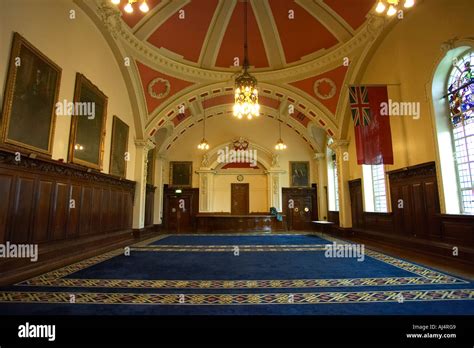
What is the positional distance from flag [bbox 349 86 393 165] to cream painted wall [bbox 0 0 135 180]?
7.02 metres

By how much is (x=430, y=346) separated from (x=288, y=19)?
8.71 meters

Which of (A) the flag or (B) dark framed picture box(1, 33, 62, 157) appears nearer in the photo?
(B) dark framed picture box(1, 33, 62, 157)

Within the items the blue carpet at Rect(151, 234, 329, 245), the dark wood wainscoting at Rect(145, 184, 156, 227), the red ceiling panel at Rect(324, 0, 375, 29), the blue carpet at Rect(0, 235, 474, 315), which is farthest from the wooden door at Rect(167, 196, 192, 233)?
the red ceiling panel at Rect(324, 0, 375, 29)

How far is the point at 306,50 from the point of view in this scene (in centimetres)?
856

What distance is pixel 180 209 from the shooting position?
44.0 feet

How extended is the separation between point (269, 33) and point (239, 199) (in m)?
8.59

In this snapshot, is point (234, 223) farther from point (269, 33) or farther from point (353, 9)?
point (353, 9)

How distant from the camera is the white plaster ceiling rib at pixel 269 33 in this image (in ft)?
24.8

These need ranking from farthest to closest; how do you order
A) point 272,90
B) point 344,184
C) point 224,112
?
point 224,112, point 272,90, point 344,184

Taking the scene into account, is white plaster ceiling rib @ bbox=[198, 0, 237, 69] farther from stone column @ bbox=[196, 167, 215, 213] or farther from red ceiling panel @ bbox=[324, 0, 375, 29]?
stone column @ bbox=[196, 167, 215, 213]

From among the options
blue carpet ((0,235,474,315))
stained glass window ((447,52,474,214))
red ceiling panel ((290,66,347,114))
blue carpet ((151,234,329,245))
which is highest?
red ceiling panel ((290,66,347,114))

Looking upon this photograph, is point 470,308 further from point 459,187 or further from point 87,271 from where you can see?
point 87,271

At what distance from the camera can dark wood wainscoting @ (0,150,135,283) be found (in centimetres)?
390

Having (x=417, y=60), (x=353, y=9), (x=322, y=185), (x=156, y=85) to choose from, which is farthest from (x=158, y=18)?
(x=322, y=185)
